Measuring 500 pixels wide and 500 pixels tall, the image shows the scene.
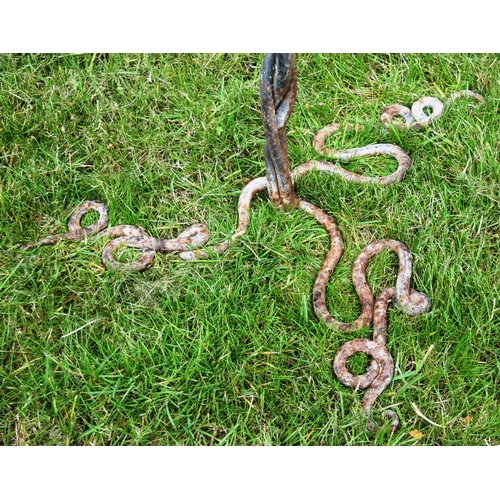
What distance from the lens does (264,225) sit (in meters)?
3.03

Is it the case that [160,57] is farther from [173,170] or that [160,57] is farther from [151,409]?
[151,409]

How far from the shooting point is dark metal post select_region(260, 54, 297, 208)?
2.44 meters

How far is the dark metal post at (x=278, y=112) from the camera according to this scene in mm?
2436

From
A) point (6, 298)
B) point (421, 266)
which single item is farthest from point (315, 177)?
point (6, 298)

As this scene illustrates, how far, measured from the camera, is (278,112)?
2.60 m

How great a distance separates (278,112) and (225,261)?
0.75 meters

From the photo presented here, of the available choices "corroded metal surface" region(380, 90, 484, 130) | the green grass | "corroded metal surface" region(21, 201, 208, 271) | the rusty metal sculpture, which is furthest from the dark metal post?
"corroded metal surface" region(380, 90, 484, 130)

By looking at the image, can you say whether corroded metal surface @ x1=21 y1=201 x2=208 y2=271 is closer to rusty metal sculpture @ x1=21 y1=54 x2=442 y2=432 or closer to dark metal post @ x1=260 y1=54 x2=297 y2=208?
rusty metal sculpture @ x1=21 y1=54 x2=442 y2=432

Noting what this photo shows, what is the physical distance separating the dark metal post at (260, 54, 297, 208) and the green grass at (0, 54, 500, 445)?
18cm

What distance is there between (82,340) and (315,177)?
138 centimetres

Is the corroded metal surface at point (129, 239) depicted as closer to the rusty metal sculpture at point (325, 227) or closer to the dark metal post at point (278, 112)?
the rusty metal sculpture at point (325, 227)

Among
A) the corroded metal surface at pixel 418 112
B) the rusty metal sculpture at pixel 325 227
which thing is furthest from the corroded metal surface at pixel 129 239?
the corroded metal surface at pixel 418 112

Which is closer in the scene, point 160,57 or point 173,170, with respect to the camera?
point 173,170

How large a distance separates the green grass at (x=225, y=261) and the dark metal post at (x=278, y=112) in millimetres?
182
